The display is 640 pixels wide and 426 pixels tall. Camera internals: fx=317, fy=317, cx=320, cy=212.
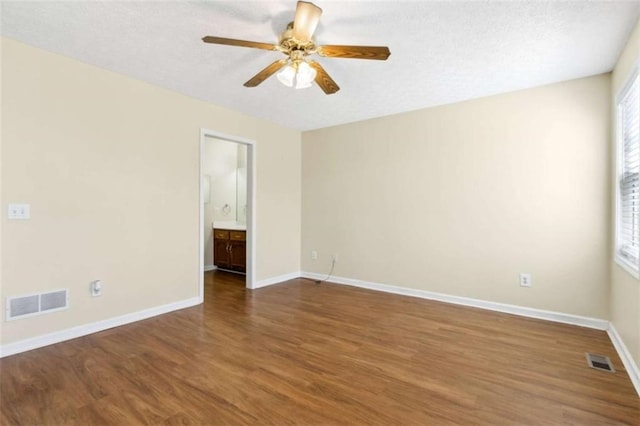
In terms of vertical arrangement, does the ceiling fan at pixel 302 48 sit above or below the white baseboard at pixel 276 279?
above

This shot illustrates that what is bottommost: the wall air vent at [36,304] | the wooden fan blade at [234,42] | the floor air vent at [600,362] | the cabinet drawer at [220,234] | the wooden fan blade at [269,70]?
the floor air vent at [600,362]

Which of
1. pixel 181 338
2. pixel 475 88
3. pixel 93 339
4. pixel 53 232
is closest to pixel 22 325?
pixel 93 339

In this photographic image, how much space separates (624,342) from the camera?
95.7 inches

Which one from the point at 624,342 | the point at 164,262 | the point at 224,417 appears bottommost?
the point at 224,417

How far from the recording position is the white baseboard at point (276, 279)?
4.55 m

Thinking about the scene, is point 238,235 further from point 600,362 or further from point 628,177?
point 628,177

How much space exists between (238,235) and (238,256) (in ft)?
1.16

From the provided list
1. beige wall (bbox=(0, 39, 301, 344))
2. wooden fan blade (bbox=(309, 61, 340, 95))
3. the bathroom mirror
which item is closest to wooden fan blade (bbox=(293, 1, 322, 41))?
wooden fan blade (bbox=(309, 61, 340, 95))

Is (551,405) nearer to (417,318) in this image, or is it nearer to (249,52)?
(417,318)

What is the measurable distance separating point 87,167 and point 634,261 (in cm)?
445

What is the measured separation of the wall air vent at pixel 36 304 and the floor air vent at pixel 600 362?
4.22 meters

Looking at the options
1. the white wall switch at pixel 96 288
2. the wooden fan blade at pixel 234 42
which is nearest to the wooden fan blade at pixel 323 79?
the wooden fan blade at pixel 234 42

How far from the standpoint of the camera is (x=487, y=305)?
3592mm

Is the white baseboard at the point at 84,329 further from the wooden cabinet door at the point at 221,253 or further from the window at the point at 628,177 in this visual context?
the window at the point at 628,177
